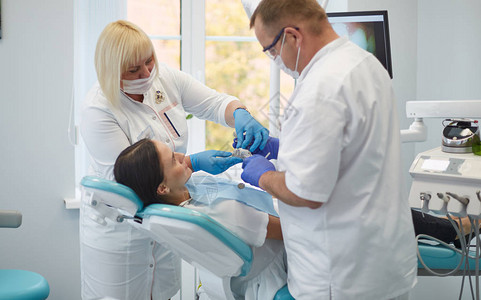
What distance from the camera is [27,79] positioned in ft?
8.45

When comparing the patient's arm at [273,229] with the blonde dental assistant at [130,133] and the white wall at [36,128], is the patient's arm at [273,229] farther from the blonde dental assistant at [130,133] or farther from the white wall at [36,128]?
the white wall at [36,128]

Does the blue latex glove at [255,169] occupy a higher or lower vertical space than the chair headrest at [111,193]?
higher

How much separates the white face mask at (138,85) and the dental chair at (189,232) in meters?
0.48

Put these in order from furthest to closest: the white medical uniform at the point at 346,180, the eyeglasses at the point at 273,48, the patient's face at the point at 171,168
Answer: the patient's face at the point at 171,168 < the eyeglasses at the point at 273,48 < the white medical uniform at the point at 346,180

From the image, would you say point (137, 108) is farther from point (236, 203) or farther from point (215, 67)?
point (215, 67)

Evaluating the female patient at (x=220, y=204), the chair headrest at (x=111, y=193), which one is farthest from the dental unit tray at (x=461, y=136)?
the chair headrest at (x=111, y=193)

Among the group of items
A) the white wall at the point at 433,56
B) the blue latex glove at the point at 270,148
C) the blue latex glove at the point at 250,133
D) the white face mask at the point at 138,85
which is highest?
the white wall at the point at 433,56

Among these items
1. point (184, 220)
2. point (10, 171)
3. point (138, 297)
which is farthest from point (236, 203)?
point (10, 171)

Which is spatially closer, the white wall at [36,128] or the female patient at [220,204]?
the female patient at [220,204]

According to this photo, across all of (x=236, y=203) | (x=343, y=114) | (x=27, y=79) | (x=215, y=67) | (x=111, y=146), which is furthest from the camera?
(x=215, y=67)

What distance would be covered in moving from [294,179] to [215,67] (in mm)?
2235

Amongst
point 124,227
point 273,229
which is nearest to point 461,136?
point 273,229

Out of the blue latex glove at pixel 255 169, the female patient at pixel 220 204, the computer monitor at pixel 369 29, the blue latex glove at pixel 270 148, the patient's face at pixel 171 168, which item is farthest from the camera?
the computer monitor at pixel 369 29

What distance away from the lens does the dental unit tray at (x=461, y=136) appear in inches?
70.1
